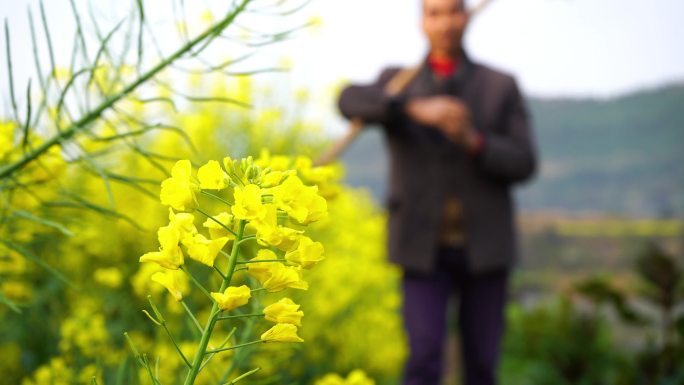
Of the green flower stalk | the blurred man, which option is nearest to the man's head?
the blurred man

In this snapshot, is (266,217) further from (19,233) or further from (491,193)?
(491,193)

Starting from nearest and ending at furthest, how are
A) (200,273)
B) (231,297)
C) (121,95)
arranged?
1. (231,297)
2. (121,95)
3. (200,273)

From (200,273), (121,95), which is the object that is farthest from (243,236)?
(200,273)

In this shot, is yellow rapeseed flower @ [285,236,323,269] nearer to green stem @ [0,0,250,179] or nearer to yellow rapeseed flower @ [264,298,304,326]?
yellow rapeseed flower @ [264,298,304,326]

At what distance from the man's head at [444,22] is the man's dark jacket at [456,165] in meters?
0.14

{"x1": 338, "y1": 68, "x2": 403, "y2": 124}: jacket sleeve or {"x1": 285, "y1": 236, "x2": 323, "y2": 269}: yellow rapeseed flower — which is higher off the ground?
{"x1": 285, "y1": 236, "x2": 323, "y2": 269}: yellow rapeseed flower

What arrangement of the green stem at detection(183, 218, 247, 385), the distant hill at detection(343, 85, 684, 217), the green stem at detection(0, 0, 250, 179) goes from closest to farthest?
1. the green stem at detection(183, 218, 247, 385)
2. the green stem at detection(0, 0, 250, 179)
3. the distant hill at detection(343, 85, 684, 217)

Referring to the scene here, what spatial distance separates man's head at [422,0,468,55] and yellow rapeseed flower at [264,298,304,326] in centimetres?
200

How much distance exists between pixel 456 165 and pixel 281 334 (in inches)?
79.0

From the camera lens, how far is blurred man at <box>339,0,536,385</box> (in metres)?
2.53

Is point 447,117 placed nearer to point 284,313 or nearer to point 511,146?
point 511,146

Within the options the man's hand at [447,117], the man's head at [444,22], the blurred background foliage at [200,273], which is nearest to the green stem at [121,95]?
the blurred background foliage at [200,273]

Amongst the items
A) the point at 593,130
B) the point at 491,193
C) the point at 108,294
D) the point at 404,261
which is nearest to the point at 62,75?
the point at 108,294

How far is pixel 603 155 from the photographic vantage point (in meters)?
13.3
